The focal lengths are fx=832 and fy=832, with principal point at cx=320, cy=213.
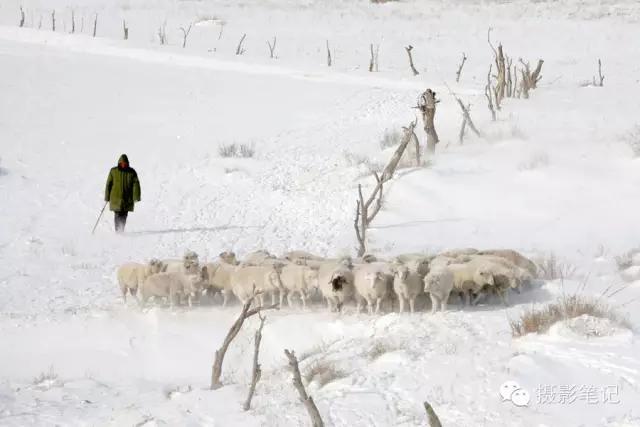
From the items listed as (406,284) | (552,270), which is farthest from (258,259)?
(552,270)

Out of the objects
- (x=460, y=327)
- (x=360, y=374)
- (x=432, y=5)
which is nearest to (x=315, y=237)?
(x=460, y=327)

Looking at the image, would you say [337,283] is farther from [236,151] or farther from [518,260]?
[236,151]

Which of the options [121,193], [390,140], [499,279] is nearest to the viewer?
[499,279]

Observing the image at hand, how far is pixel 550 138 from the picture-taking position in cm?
1886

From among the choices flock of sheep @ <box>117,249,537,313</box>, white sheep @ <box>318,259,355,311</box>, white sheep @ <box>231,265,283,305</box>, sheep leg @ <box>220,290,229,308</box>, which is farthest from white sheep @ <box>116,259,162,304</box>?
white sheep @ <box>318,259,355,311</box>

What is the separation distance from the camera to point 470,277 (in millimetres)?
9703

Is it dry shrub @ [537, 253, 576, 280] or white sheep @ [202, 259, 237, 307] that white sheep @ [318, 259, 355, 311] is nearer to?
white sheep @ [202, 259, 237, 307]

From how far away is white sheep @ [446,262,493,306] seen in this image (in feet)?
31.4

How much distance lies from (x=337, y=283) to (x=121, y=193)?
6501 mm

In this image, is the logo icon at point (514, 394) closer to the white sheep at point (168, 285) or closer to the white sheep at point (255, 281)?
the white sheep at point (255, 281)

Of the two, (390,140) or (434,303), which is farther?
(390,140)

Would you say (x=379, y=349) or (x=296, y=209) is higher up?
(x=296, y=209)

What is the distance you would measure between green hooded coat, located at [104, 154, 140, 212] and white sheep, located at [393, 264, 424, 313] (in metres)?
6.97

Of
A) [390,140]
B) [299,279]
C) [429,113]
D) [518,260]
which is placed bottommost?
[299,279]
